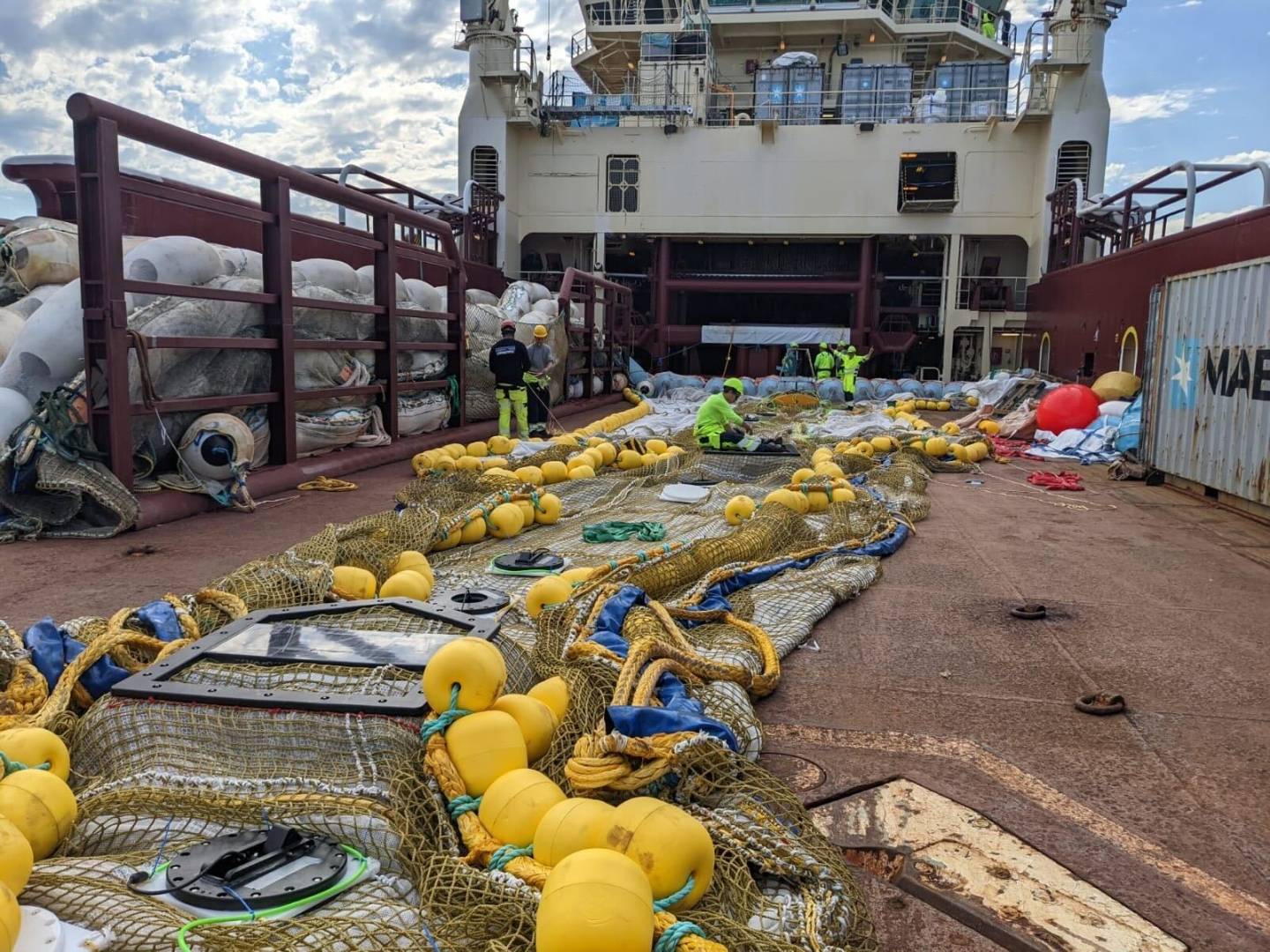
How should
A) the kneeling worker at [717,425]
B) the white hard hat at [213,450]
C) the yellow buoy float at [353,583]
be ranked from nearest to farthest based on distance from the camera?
the yellow buoy float at [353,583] → the white hard hat at [213,450] → the kneeling worker at [717,425]

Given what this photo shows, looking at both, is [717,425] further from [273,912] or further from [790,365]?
[790,365]

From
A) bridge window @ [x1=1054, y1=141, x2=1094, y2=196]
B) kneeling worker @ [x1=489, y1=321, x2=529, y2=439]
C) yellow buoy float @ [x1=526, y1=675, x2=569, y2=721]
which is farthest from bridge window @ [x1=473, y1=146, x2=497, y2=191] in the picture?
yellow buoy float @ [x1=526, y1=675, x2=569, y2=721]

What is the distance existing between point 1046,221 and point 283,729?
2497cm

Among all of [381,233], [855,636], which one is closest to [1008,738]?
[855,636]

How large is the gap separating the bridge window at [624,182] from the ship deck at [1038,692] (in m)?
20.6

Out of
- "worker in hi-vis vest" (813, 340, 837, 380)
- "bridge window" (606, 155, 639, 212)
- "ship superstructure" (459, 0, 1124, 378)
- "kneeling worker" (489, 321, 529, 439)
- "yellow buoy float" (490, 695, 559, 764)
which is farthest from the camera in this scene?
"bridge window" (606, 155, 639, 212)

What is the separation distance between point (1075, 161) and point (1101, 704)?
23.2m

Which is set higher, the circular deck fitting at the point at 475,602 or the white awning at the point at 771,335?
the white awning at the point at 771,335

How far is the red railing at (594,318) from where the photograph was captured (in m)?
16.5

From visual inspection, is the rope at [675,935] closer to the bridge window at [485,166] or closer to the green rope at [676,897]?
the green rope at [676,897]

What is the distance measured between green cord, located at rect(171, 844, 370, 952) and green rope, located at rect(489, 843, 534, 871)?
31cm

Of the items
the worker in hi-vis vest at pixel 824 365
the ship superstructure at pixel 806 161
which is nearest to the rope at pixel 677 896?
the worker in hi-vis vest at pixel 824 365

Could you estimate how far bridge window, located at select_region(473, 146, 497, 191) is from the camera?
25.2 m

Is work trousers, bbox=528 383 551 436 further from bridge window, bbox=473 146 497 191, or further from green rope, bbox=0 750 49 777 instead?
bridge window, bbox=473 146 497 191
